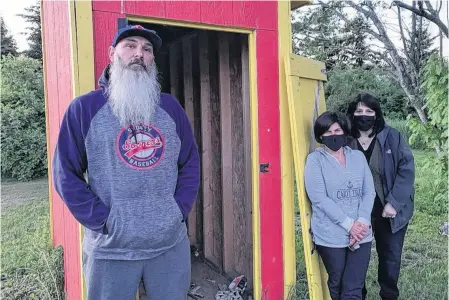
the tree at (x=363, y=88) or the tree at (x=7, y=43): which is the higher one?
the tree at (x=7, y=43)

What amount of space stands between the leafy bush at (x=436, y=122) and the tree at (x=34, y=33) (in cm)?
1759

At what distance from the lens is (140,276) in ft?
7.41

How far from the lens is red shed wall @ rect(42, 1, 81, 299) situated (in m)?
2.96

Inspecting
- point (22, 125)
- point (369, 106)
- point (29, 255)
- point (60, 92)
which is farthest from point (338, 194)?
point (22, 125)

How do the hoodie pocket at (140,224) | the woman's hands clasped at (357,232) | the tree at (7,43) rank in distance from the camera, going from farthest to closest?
the tree at (7,43) → the woman's hands clasped at (357,232) → the hoodie pocket at (140,224)

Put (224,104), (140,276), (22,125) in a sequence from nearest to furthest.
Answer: (140,276) < (224,104) < (22,125)

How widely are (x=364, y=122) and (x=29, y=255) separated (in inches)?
139

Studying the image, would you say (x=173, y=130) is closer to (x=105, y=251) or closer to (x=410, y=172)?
(x=105, y=251)

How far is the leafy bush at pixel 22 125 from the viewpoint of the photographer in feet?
35.8

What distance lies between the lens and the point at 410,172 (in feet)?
10.4

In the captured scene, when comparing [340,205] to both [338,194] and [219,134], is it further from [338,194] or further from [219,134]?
[219,134]

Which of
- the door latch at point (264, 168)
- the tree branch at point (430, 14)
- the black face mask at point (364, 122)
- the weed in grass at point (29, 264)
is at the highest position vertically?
the tree branch at point (430, 14)

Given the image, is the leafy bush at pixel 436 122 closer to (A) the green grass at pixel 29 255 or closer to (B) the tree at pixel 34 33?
(A) the green grass at pixel 29 255

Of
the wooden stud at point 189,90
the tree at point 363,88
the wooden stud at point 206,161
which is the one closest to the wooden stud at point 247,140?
the wooden stud at point 206,161
